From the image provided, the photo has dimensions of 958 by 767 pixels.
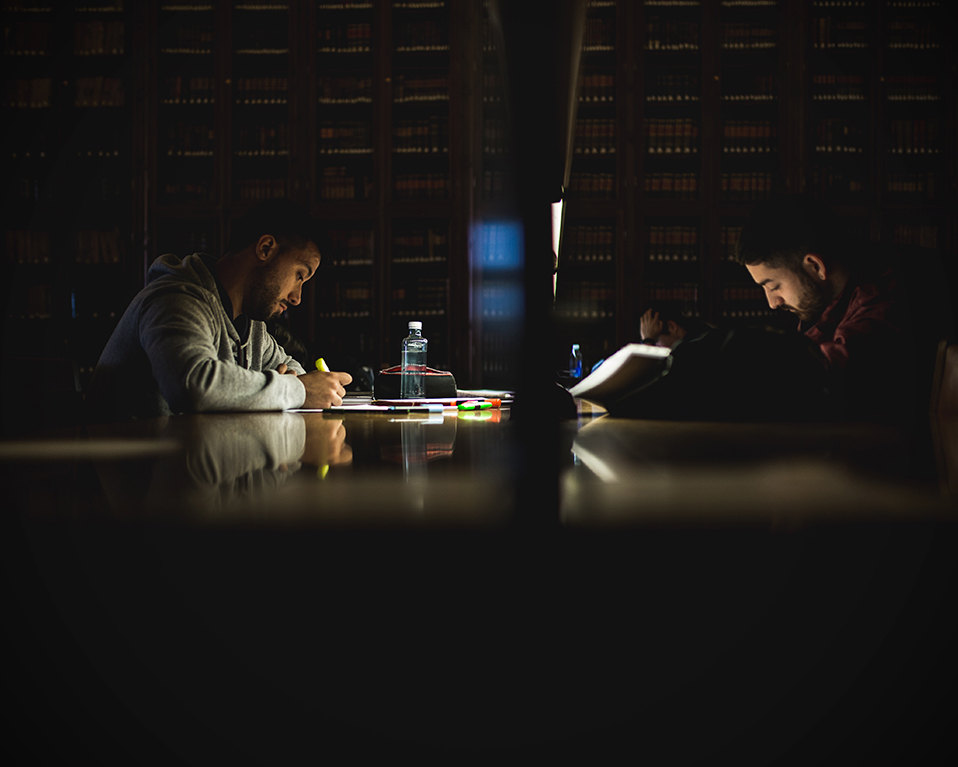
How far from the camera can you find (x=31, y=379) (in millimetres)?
1625

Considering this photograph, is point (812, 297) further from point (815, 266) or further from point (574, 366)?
point (574, 366)

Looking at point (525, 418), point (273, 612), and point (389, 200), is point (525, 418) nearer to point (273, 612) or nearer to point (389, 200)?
point (273, 612)

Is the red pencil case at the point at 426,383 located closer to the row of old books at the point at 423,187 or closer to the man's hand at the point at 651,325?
the man's hand at the point at 651,325

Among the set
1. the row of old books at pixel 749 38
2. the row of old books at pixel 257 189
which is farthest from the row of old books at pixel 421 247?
the row of old books at pixel 749 38

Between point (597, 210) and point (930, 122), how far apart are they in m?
2.06

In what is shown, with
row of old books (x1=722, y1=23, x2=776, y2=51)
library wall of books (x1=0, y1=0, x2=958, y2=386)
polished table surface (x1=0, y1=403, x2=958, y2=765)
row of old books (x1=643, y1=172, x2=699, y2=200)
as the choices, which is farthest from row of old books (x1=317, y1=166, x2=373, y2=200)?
polished table surface (x1=0, y1=403, x2=958, y2=765)

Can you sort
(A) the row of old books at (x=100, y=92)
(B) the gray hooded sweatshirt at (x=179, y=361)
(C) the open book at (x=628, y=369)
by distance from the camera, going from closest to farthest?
(C) the open book at (x=628, y=369)
(B) the gray hooded sweatshirt at (x=179, y=361)
(A) the row of old books at (x=100, y=92)

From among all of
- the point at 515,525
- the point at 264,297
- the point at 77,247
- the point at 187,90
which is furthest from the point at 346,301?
the point at 515,525

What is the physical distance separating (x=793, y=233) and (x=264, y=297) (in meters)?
1.53

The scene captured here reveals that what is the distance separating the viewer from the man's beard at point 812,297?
1813 millimetres

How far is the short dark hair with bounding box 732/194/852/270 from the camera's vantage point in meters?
1.74

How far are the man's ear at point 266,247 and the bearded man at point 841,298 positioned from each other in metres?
1.34

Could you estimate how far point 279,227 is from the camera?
77.7 inches

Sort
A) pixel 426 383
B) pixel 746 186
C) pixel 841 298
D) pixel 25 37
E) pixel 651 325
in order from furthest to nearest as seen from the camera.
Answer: pixel 25 37
pixel 746 186
pixel 651 325
pixel 426 383
pixel 841 298
